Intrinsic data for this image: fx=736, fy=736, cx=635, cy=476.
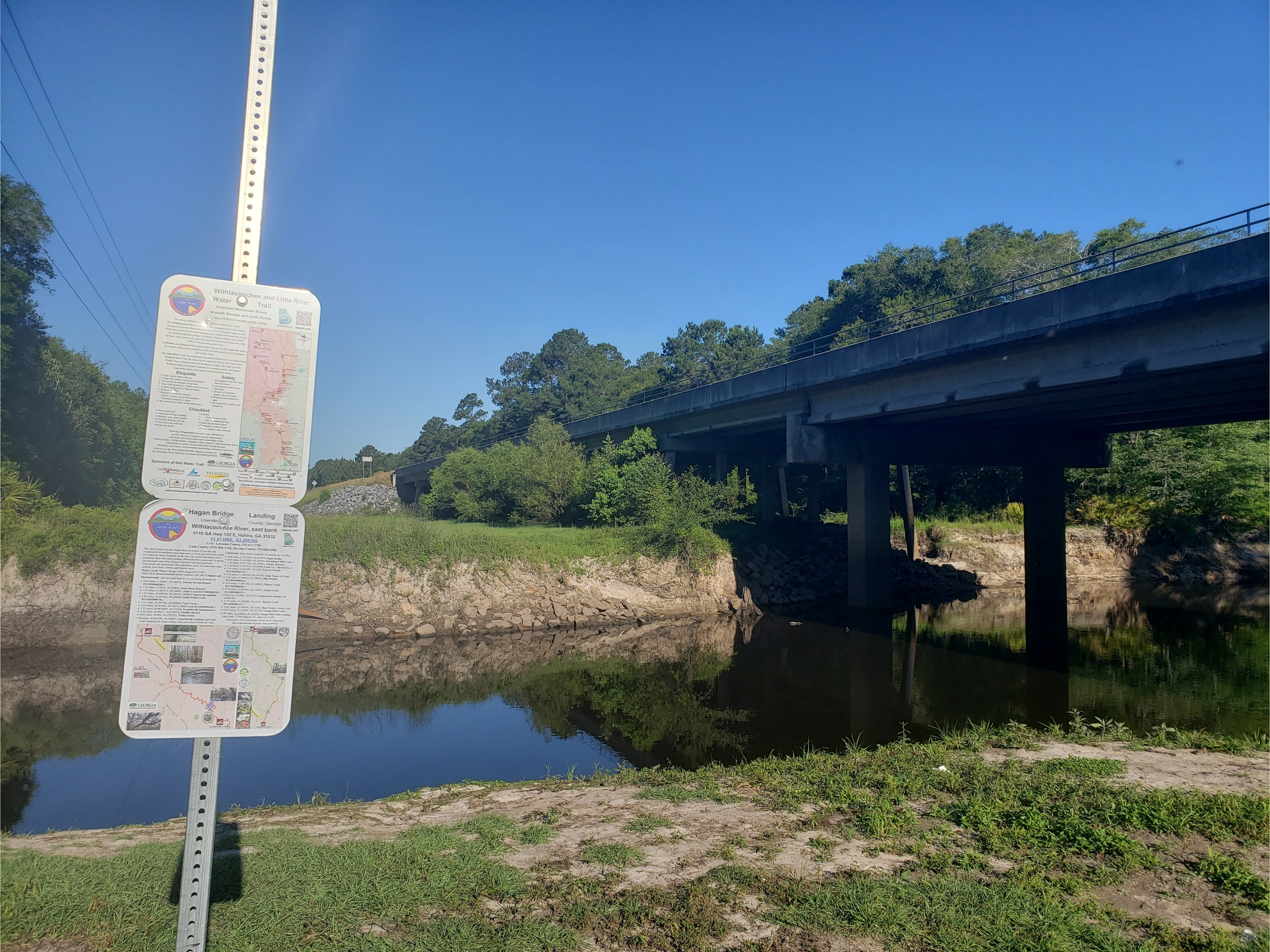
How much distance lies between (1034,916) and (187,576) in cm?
533

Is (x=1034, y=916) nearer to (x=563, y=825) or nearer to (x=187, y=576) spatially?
(x=563, y=825)

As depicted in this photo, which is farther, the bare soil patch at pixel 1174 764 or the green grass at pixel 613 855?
the bare soil patch at pixel 1174 764

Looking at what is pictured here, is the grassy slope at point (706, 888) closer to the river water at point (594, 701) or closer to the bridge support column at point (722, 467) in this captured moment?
the river water at point (594, 701)

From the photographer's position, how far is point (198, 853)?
11.3ft

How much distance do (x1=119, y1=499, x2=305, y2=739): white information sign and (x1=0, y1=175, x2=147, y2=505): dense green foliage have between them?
23.2 m

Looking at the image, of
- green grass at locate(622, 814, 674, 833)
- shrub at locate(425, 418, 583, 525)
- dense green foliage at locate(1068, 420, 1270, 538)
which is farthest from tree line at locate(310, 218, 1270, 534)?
green grass at locate(622, 814, 674, 833)

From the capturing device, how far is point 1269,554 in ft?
123

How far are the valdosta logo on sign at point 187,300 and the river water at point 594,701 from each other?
8.28 meters

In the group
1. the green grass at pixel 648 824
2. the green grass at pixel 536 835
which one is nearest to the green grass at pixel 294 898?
the green grass at pixel 536 835

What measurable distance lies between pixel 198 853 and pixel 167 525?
60.8 inches

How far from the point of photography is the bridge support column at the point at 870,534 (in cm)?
2617

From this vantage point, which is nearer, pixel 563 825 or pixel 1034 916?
pixel 1034 916

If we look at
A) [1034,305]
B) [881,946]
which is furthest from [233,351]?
[1034,305]

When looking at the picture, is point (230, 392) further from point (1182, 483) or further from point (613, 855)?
point (1182, 483)
